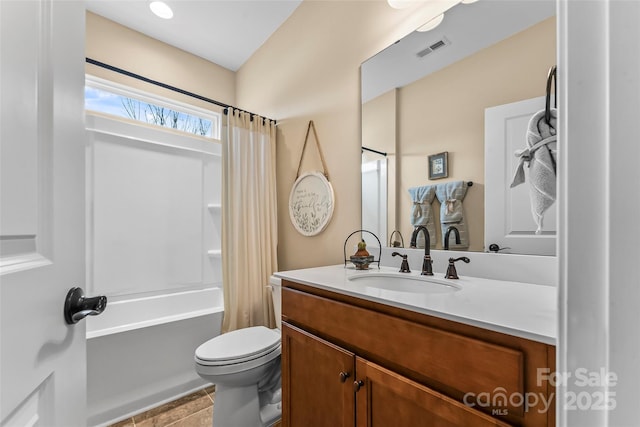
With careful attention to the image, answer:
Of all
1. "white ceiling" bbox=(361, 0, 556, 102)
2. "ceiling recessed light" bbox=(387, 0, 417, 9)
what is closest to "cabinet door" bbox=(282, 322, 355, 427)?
"white ceiling" bbox=(361, 0, 556, 102)

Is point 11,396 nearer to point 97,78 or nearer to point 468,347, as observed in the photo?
point 468,347

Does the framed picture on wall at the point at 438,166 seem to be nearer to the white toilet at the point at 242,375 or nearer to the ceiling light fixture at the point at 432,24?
the ceiling light fixture at the point at 432,24

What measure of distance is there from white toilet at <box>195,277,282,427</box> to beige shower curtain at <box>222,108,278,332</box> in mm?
484

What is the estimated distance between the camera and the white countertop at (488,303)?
2.00 ft

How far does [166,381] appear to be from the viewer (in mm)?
1857

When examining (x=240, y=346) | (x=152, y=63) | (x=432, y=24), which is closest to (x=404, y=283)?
(x=240, y=346)

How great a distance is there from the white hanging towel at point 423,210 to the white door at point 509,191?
234 mm

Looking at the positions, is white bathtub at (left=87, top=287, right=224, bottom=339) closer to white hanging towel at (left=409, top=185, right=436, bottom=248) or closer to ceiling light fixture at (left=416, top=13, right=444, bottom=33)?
white hanging towel at (left=409, top=185, right=436, bottom=248)

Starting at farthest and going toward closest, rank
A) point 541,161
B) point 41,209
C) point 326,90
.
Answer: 1. point 326,90
2. point 541,161
3. point 41,209

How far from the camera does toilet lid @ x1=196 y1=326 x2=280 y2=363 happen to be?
140cm

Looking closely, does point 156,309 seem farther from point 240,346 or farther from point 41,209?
point 41,209

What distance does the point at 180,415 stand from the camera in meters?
1.72

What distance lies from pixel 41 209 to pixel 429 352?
0.89 m

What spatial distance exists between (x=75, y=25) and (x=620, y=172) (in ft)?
3.26
